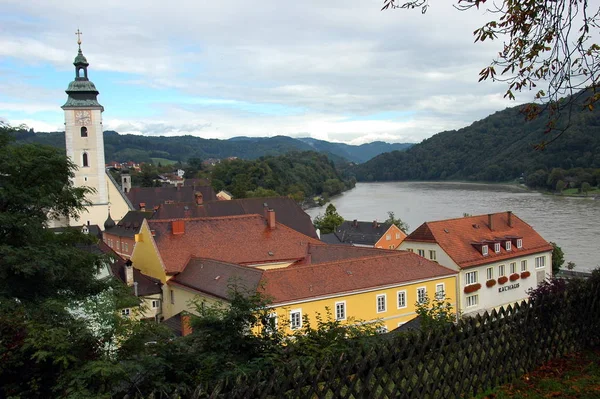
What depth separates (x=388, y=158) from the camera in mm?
160750

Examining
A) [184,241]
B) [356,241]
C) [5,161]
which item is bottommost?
[356,241]

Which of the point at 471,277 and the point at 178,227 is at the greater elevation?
the point at 178,227

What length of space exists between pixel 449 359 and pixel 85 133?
45146 mm

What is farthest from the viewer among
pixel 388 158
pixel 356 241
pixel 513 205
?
pixel 388 158

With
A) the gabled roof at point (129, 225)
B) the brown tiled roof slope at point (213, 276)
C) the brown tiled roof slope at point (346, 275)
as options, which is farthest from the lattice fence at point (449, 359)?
the gabled roof at point (129, 225)

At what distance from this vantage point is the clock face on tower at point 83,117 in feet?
149

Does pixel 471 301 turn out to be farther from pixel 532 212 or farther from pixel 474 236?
pixel 532 212

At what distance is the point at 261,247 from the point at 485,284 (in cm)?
1055

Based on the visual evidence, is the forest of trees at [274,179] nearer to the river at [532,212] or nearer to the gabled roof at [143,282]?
the river at [532,212]

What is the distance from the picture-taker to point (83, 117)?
45406 millimetres

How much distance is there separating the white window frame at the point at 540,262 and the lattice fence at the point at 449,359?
74.0ft

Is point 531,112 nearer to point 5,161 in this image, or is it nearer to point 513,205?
point 5,161

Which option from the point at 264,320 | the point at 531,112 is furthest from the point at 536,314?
the point at 264,320

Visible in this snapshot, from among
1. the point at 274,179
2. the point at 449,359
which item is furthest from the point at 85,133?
the point at 274,179
